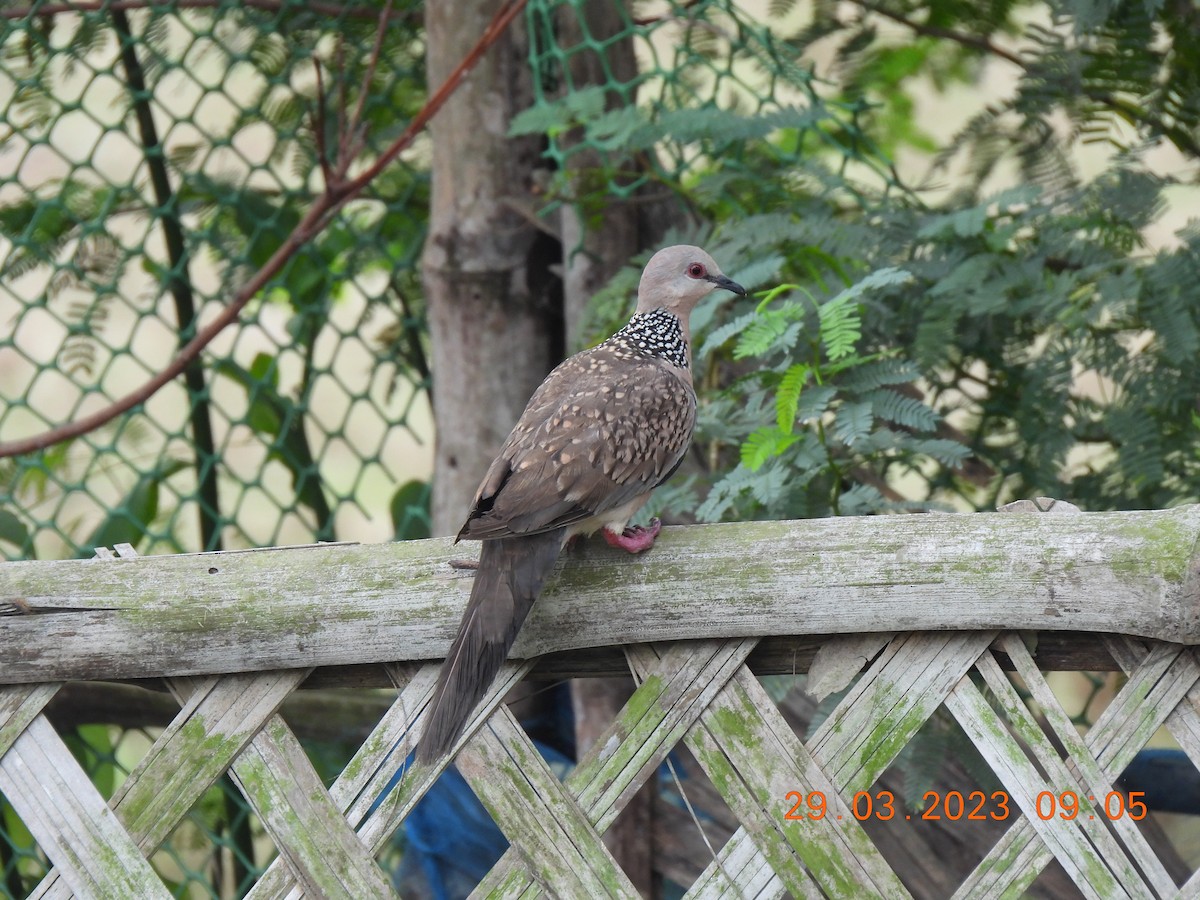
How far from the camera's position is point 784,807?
1.75 metres

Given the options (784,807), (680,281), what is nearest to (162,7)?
(680,281)

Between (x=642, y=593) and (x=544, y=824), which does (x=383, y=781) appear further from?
(x=642, y=593)

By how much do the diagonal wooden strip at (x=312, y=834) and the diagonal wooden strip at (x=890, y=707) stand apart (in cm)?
46

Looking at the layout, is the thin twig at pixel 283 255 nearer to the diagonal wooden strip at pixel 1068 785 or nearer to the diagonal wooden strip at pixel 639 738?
the diagonal wooden strip at pixel 639 738

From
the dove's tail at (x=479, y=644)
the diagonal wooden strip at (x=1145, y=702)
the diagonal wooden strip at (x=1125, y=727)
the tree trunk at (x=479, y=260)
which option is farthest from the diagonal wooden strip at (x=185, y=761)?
the tree trunk at (x=479, y=260)

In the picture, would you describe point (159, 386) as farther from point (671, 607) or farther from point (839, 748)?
point (839, 748)

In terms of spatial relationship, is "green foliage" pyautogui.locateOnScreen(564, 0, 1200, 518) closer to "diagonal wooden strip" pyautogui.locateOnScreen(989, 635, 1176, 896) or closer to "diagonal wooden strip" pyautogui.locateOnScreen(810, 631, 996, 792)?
"diagonal wooden strip" pyautogui.locateOnScreen(810, 631, 996, 792)

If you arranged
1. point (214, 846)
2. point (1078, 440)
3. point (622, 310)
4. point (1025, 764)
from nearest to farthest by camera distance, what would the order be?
point (1025, 764) → point (1078, 440) → point (622, 310) → point (214, 846)

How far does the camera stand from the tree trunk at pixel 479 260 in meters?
3.40

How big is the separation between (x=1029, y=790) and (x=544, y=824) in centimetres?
64

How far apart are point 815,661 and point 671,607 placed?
0.71 feet

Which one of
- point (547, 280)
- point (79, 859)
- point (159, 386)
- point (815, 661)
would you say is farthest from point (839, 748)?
point (547, 280)

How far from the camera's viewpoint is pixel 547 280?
3.53m

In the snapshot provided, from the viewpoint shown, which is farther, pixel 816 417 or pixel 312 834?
pixel 816 417
